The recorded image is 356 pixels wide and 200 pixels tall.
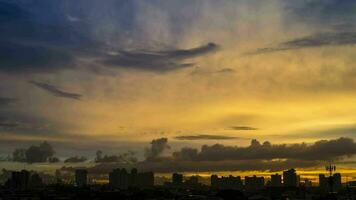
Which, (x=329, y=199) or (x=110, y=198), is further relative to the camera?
(x=110, y=198)

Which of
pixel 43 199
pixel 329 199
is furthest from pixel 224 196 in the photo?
pixel 43 199

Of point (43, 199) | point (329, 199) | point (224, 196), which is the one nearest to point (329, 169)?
point (329, 199)

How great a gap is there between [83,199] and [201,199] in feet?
135

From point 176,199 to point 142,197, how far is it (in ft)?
59.5

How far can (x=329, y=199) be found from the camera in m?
162

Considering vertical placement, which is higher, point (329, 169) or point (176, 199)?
point (329, 169)

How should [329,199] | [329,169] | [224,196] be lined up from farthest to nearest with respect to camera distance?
1. [224,196]
2. [329,199]
3. [329,169]

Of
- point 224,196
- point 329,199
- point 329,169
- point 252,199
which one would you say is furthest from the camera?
point 224,196

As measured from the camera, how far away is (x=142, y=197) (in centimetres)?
18262

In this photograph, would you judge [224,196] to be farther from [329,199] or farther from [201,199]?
[329,199]

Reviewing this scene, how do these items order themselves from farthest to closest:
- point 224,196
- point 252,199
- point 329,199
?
1. point 224,196
2. point 252,199
3. point 329,199

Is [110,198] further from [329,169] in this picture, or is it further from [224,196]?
[329,169]

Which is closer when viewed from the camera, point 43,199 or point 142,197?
point 43,199

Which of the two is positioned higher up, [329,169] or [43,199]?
[329,169]
